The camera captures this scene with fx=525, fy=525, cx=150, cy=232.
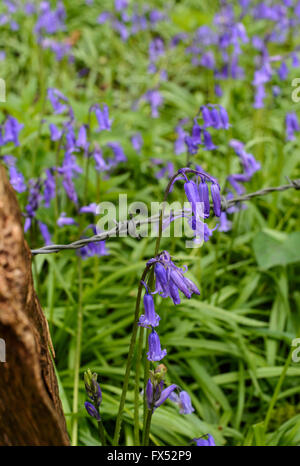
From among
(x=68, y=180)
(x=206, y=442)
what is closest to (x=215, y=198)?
(x=206, y=442)

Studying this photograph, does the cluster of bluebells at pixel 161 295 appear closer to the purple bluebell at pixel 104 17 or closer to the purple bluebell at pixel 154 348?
the purple bluebell at pixel 154 348

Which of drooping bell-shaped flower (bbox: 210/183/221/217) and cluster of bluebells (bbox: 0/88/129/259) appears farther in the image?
cluster of bluebells (bbox: 0/88/129/259)

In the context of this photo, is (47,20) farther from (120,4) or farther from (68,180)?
(68,180)

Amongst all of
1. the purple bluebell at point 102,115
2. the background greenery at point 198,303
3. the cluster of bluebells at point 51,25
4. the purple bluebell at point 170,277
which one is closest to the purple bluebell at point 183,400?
the background greenery at point 198,303

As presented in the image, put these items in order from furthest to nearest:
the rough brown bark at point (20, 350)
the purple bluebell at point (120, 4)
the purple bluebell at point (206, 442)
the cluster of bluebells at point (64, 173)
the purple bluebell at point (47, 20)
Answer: the purple bluebell at point (120, 4)
the purple bluebell at point (47, 20)
the cluster of bluebells at point (64, 173)
the purple bluebell at point (206, 442)
the rough brown bark at point (20, 350)

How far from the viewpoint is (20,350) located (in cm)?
141

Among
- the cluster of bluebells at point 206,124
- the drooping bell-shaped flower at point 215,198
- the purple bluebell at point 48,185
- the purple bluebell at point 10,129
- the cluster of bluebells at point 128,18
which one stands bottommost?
the drooping bell-shaped flower at point 215,198

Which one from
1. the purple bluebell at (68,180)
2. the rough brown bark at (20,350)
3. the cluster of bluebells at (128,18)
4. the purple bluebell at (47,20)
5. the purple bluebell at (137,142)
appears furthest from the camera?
the cluster of bluebells at (128,18)

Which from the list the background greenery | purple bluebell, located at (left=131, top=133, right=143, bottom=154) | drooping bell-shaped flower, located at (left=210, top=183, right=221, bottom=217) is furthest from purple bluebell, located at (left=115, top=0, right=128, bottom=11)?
drooping bell-shaped flower, located at (left=210, top=183, right=221, bottom=217)

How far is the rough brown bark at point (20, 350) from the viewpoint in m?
1.40

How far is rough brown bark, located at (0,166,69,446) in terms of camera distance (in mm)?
1400

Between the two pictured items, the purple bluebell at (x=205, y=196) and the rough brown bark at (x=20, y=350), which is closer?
the rough brown bark at (x=20, y=350)

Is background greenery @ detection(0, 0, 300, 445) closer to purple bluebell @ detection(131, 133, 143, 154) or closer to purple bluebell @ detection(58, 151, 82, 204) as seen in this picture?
purple bluebell @ detection(131, 133, 143, 154)

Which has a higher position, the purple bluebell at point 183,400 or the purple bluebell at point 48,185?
the purple bluebell at point 48,185
